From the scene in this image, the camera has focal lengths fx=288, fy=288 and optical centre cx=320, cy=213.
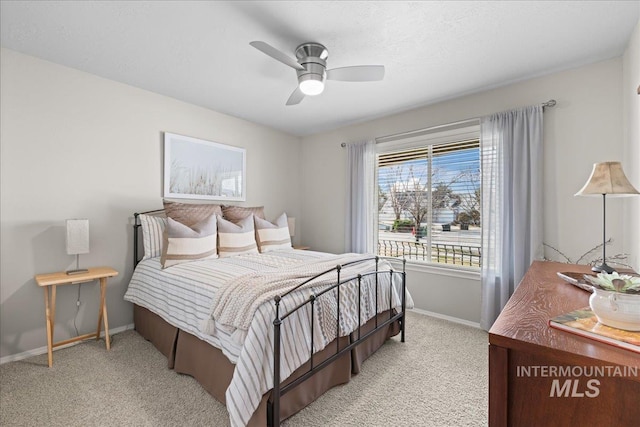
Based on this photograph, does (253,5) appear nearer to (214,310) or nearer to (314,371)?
(214,310)

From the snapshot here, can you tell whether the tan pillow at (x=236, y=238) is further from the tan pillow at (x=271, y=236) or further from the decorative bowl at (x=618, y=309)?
the decorative bowl at (x=618, y=309)

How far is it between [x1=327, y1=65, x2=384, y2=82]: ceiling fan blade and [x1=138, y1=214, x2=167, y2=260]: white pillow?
7.44 feet

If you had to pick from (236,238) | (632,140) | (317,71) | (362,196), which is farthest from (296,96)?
(632,140)

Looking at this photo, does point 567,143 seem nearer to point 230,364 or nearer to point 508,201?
point 508,201

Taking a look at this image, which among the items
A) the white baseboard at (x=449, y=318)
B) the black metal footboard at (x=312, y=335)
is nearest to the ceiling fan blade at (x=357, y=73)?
the black metal footboard at (x=312, y=335)

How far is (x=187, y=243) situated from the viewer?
275cm

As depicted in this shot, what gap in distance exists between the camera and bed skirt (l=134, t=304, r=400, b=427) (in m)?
1.78

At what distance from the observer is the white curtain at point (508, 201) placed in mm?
2771

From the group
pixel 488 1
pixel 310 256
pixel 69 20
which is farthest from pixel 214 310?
pixel 488 1

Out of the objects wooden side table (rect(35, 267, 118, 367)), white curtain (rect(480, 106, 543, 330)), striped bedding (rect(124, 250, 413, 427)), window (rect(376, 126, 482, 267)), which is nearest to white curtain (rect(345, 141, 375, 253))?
window (rect(376, 126, 482, 267))

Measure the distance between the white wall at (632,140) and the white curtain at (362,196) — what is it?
8.03 ft

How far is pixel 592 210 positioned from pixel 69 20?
14.7 feet

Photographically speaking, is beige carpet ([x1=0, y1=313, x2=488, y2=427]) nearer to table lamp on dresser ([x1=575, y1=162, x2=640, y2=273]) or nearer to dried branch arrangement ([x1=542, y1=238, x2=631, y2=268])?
dried branch arrangement ([x1=542, y1=238, x2=631, y2=268])

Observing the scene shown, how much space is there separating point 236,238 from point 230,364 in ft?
5.23
